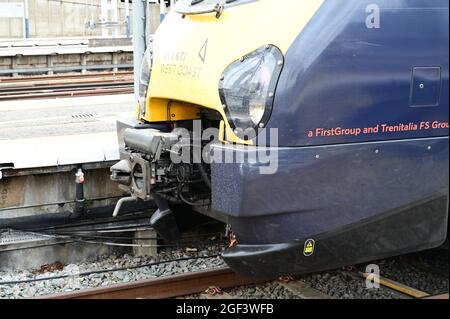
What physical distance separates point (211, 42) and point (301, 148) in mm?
1017

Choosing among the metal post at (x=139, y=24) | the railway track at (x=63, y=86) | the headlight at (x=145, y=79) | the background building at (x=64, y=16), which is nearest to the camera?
the headlight at (x=145, y=79)

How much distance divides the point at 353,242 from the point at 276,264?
19.5 inches

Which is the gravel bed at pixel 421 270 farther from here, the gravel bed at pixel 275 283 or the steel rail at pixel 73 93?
the steel rail at pixel 73 93

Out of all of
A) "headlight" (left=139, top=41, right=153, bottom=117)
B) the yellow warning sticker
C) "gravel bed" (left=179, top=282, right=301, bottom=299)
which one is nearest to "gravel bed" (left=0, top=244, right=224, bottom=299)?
"gravel bed" (left=179, top=282, right=301, bottom=299)

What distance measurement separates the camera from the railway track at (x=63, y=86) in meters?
13.9

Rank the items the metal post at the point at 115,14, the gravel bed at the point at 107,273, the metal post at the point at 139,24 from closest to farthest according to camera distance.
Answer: the gravel bed at the point at 107,273
the metal post at the point at 139,24
the metal post at the point at 115,14

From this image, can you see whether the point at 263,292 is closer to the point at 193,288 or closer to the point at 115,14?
the point at 193,288

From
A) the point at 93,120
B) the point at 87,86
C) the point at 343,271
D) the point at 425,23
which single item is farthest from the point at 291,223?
the point at 87,86

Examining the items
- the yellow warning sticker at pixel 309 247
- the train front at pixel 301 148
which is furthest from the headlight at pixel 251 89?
the yellow warning sticker at pixel 309 247

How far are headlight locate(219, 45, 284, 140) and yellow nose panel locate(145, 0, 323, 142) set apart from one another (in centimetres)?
5

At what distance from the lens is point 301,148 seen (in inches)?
152

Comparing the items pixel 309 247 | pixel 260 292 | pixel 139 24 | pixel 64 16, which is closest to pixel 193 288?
pixel 260 292

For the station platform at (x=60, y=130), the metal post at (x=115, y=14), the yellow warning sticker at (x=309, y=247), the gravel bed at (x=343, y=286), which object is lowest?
the gravel bed at (x=343, y=286)

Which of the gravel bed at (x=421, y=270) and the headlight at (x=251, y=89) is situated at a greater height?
the headlight at (x=251, y=89)
